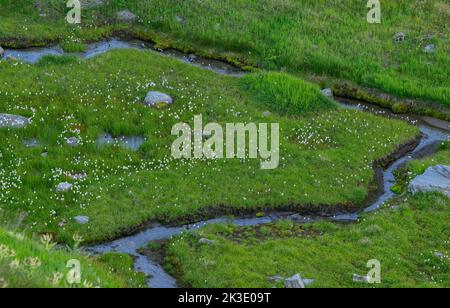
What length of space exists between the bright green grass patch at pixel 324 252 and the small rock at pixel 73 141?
6.39 metres

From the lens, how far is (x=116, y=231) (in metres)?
20.5

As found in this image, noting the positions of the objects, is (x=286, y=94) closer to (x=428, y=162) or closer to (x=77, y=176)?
(x=428, y=162)

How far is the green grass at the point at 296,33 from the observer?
106ft

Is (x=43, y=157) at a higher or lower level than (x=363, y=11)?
lower

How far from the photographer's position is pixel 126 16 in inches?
1401

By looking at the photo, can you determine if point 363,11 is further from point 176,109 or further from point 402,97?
point 176,109

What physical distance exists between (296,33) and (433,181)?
1353 centimetres

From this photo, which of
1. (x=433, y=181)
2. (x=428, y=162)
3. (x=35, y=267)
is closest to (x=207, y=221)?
(x=433, y=181)

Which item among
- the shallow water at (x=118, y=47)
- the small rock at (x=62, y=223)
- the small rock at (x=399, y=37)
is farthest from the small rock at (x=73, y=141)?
the small rock at (x=399, y=37)

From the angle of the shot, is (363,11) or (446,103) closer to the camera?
(446,103)

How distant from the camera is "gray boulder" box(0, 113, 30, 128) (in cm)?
2459
